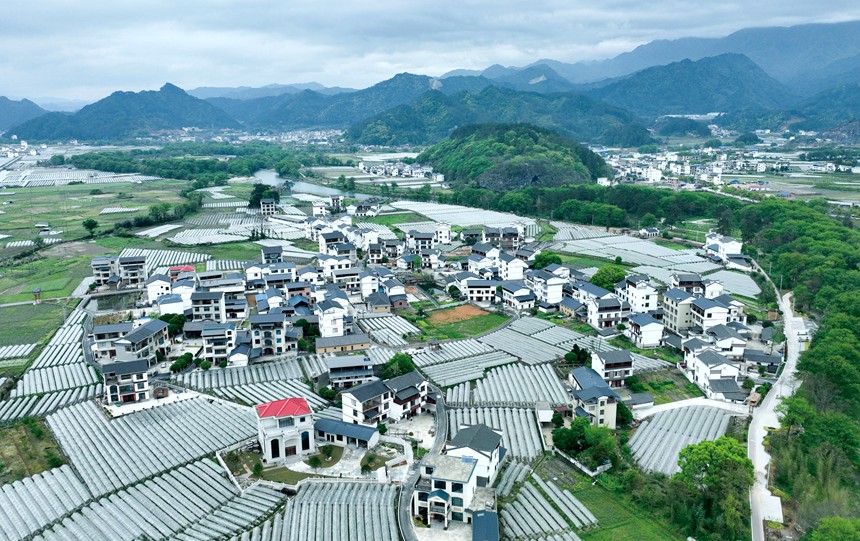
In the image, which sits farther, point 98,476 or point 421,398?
point 421,398

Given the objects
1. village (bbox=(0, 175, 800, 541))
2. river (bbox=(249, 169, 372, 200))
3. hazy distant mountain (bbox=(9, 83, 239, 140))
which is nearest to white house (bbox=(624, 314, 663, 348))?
village (bbox=(0, 175, 800, 541))

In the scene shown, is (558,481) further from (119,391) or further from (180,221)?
(180,221)

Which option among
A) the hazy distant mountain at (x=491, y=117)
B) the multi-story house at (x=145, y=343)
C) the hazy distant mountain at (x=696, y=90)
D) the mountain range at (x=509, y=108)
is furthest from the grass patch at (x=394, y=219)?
the hazy distant mountain at (x=696, y=90)

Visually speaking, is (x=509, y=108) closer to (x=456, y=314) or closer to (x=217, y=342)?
(x=456, y=314)

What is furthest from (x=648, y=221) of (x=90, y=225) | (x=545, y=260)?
(x=90, y=225)

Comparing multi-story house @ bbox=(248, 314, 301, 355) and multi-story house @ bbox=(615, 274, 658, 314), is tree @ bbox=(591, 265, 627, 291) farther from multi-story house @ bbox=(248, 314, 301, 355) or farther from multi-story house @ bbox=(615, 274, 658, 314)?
multi-story house @ bbox=(248, 314, 301, 355)

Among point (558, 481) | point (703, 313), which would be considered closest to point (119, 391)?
point (558, 481)
